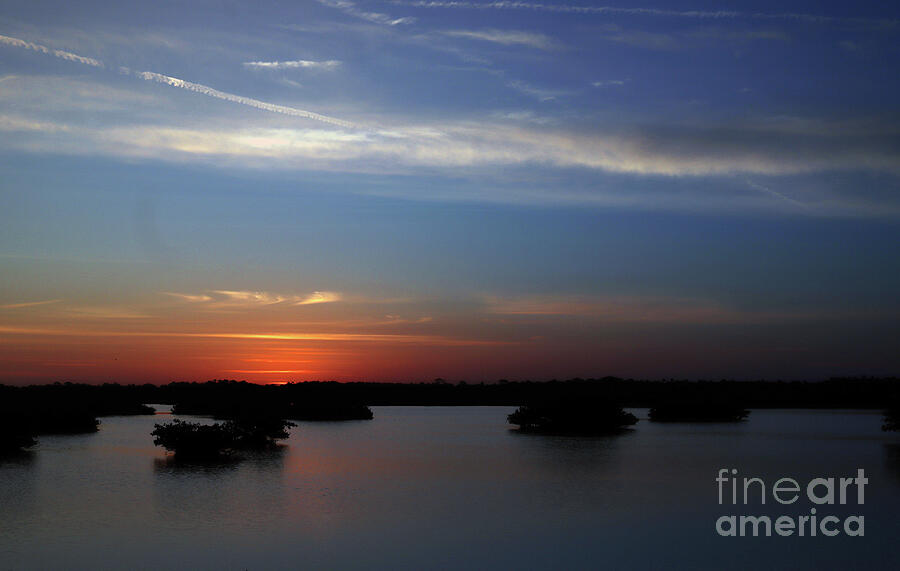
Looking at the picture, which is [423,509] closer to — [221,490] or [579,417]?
[221,490]

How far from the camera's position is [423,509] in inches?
874

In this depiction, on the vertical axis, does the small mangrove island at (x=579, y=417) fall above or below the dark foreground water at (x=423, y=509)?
above

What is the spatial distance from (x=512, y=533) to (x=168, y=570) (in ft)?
24.1

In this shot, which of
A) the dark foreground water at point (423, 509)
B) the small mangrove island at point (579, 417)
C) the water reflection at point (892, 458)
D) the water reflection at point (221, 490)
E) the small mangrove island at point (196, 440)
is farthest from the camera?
the small mangrove island at point (579, 417)

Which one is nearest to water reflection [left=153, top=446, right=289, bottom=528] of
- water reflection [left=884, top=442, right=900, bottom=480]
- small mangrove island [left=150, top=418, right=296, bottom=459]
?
small mangrove island [left=150, top=418, right=296, bottom=459]

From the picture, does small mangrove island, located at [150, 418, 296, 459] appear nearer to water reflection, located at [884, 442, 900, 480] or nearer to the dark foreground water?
the dark foreground water

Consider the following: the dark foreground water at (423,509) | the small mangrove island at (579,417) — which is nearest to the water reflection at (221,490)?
Answer: the dark foreground water at (423,509)

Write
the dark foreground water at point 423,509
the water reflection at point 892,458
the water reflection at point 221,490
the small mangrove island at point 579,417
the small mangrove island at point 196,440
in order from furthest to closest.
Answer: the small mangrove island at point 579,417 < the small mangrove island at point 196,440 < the water reflection at point 892,458 < the water reflection at point 221,490 < the dark foreground water at point 423,509

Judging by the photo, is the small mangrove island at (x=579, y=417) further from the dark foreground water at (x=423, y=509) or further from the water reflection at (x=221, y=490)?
the water reflection at (x=221, y=490)

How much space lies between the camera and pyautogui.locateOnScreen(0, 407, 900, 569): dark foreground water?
53.0 ft

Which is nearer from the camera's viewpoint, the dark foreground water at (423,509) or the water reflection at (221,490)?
the dark foreground water at (423,509)

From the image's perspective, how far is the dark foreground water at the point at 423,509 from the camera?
16156mm

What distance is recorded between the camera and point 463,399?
116188 millimetres

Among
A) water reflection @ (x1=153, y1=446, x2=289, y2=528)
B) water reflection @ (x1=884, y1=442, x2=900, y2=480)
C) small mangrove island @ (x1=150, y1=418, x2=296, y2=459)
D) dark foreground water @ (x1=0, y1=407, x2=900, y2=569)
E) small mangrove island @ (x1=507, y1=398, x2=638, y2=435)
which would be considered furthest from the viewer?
small mangrove island @ (x1=507, y1=398, x2=638, y2=435)
